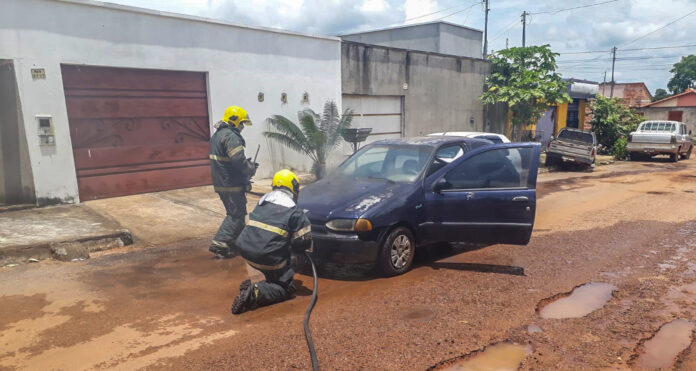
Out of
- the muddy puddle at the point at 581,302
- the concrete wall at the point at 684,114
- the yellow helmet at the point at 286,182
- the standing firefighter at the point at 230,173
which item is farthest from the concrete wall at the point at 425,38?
the yellow helmet at the point at 286,182

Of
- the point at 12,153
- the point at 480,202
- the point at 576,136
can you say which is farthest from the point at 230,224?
the point at 576,136

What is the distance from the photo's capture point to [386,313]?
4.44 metres

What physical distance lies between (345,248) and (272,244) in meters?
0.91

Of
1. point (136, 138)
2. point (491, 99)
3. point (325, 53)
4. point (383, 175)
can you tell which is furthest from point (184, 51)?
point (491, 99)

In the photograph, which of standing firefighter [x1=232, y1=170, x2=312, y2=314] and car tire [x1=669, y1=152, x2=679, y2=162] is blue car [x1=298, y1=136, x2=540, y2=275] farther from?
car tire [x1=669, y1=152, x2=679, y2=162]

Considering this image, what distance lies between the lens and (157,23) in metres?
9.84

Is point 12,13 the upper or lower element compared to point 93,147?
upper

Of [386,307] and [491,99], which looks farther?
[491,99]

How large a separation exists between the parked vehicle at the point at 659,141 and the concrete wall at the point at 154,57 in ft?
48.2

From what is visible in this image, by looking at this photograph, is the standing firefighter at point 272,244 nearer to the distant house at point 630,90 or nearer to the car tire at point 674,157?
the car tire at point 674,157

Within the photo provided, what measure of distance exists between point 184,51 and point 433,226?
7256 millimetres

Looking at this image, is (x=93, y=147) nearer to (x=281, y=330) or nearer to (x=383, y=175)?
(x=383, y=175)

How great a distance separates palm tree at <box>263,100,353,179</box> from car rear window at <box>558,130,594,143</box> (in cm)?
936

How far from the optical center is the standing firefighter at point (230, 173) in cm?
627
